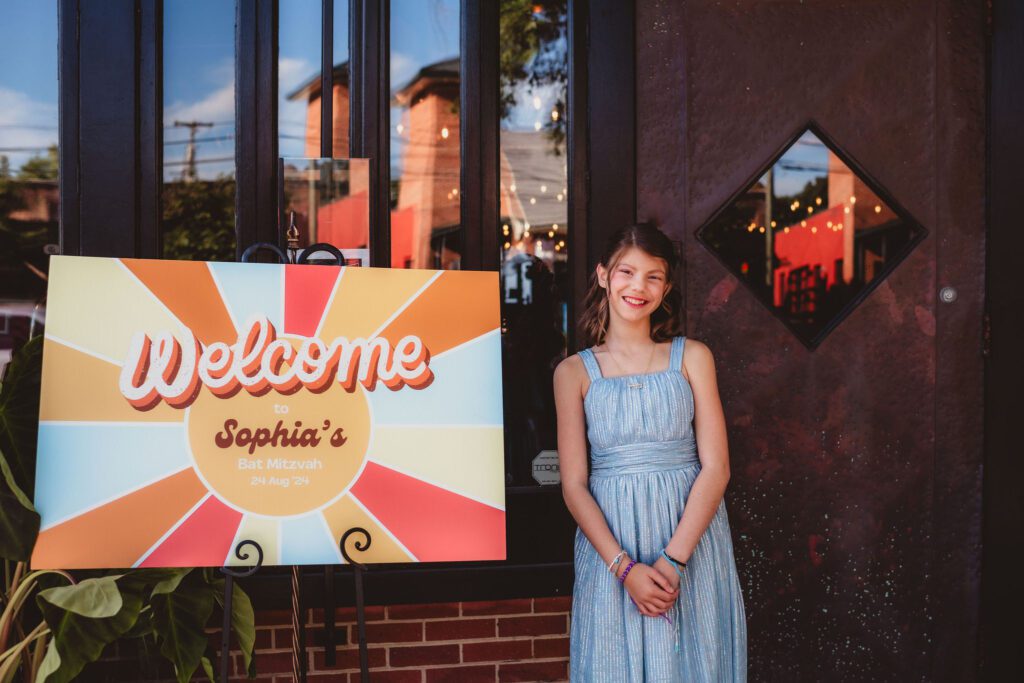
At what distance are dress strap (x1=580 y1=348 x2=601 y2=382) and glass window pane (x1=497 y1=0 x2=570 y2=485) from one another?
2.23ft

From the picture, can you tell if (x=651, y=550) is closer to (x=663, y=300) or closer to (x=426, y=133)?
(x=663, y=300)

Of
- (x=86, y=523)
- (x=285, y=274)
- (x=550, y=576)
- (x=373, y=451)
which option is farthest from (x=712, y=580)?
(x=86, y=523)

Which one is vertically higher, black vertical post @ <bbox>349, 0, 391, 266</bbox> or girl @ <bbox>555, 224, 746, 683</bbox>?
black vertical post @ <bbox>349, 0, 391, 266</bbox>

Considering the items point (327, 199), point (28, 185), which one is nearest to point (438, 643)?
point (327, 199)

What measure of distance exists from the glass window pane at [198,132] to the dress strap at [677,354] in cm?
170

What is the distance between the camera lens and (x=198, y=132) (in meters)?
2.89

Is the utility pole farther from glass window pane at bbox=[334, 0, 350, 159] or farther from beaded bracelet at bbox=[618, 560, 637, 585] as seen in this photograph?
beaded bracelet at bbox=[618, 560, 637, 585]

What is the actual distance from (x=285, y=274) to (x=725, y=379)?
1835 millimetres

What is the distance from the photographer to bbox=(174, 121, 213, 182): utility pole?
2.88 metres

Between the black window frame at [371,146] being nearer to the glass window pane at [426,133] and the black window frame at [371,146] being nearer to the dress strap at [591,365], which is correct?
the glass window pane at [426,133]

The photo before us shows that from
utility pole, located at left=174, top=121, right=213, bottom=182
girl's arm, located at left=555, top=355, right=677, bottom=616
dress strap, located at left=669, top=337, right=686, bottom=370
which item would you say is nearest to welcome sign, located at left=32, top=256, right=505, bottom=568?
girl's arm, located at left=555, top=355, right=677, bottom=616

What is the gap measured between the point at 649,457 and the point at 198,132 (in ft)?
6.80

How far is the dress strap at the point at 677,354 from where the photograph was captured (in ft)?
7.57

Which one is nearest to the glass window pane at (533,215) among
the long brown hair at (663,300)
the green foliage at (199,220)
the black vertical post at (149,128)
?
the long brown hair at (663,300)
